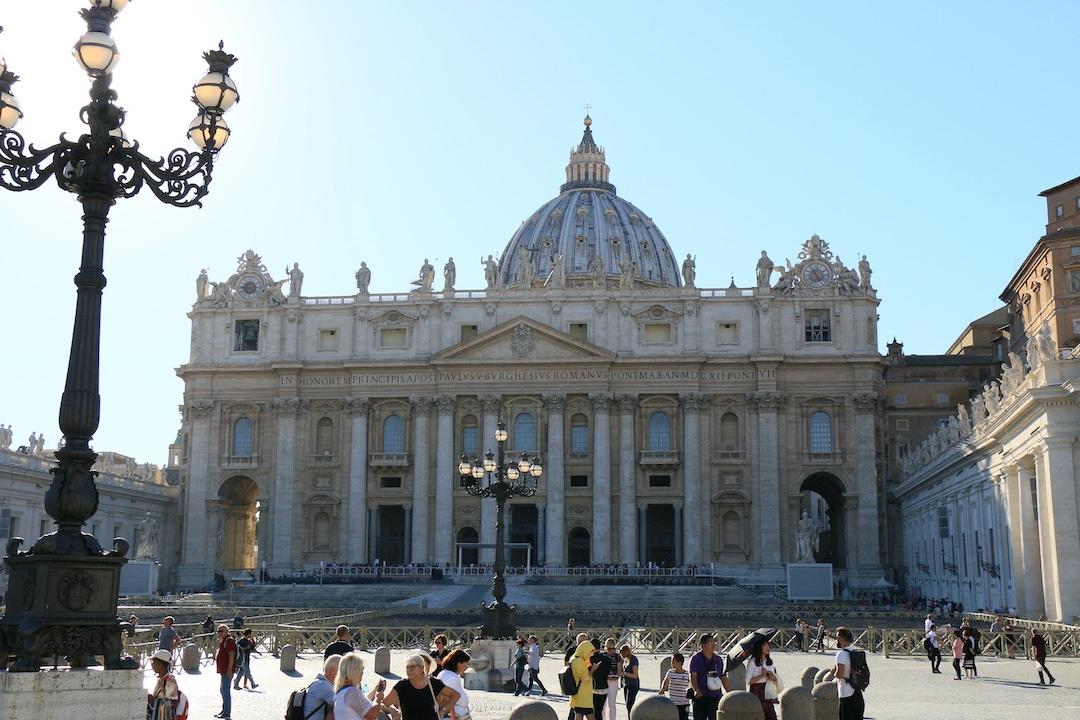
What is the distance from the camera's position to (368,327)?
78938 mm

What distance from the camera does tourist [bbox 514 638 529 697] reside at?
948 inches

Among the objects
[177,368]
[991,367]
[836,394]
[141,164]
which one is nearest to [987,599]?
[836,394]

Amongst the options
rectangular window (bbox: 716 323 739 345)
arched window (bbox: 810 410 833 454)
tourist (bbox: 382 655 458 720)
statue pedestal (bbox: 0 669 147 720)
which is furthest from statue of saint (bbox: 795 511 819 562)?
statue pedestal (bbox: 0 669 147 720)

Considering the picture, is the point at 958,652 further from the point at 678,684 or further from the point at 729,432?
the point at 729,432

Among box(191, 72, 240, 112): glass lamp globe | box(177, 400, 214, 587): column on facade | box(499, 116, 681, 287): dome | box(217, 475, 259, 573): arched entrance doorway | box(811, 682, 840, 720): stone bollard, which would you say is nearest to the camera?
box(191, 72, 240, 112): glass lamp globe

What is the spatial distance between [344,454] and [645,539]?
19325 millimetres

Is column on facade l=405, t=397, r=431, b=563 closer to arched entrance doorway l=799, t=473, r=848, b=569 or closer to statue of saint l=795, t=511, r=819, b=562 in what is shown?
statue of saint l=795, t=511, r=819, b=562

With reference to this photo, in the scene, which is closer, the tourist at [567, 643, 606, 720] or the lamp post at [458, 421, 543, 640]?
the tourist at [567, 643, 606, 720]

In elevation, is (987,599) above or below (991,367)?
below

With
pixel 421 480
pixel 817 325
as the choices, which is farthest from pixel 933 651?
pixel 421 480

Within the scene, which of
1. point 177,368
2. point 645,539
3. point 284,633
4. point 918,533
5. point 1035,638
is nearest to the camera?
point 1035,638

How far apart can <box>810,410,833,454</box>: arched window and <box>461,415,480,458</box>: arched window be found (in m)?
20.4

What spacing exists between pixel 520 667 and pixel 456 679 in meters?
12.1

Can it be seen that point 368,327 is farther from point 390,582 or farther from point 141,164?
point 141,164
